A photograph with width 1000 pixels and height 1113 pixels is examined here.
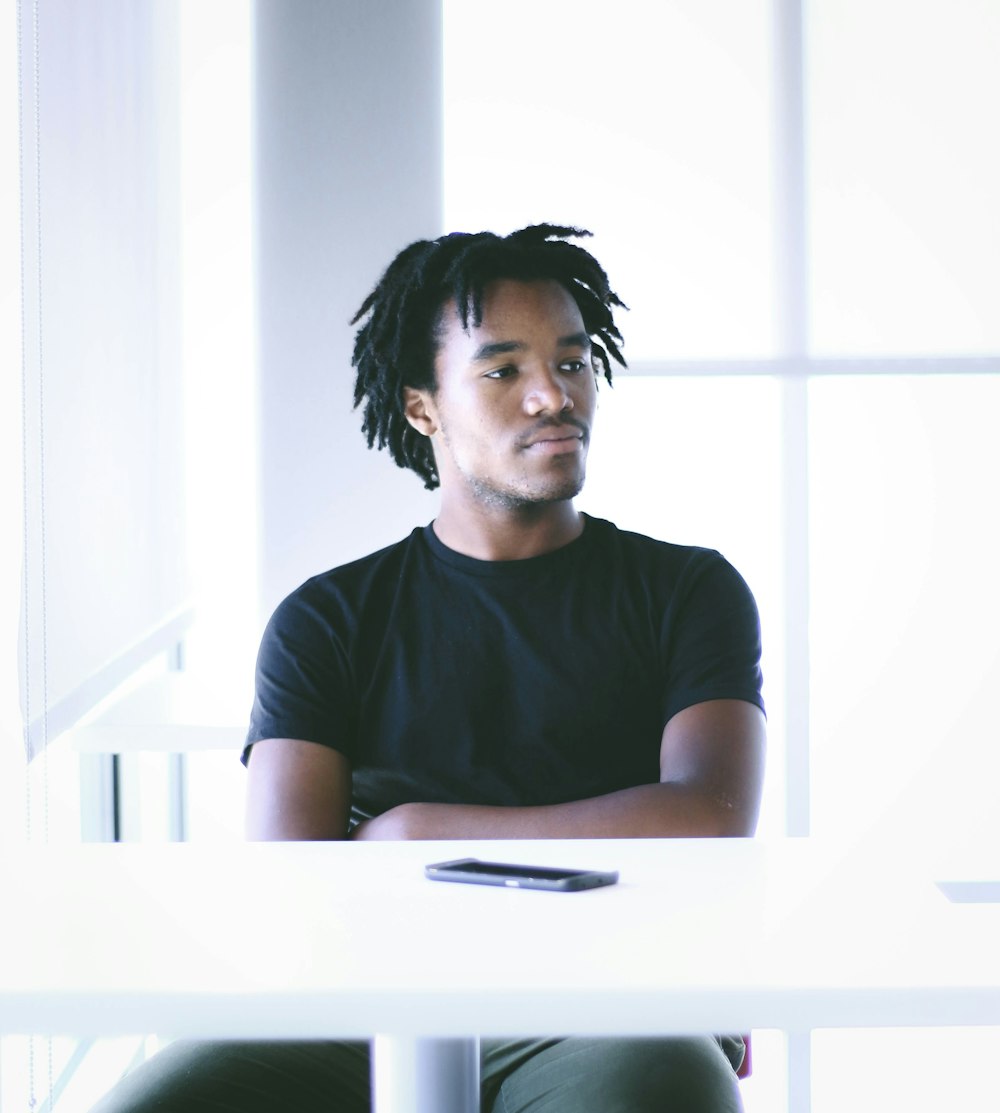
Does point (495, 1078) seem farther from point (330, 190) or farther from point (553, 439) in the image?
point (330, 190)

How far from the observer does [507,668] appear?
177 cm

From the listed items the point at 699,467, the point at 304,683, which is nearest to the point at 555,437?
the point at 304,683

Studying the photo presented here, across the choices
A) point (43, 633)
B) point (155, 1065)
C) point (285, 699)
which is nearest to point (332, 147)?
point (43, 633)

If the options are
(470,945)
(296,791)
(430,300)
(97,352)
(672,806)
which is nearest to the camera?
(470,945)

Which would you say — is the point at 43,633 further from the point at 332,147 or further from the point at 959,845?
the point at 959,845

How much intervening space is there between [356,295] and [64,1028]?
223cm

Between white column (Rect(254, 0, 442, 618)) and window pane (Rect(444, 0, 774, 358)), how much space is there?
0.25 ft

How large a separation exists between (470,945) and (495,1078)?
55 cm

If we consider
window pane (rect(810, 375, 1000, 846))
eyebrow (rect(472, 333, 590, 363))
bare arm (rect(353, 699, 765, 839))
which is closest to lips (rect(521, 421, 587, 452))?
eyebrow (rect(472, 333, 590, 363))

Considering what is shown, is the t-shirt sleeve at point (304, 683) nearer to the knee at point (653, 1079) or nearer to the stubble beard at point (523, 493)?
the stubble beard at point (523, 493)

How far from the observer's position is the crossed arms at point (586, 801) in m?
1.54

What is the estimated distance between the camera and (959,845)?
10.4ft

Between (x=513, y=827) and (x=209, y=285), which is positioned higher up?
(x=209, y=285)

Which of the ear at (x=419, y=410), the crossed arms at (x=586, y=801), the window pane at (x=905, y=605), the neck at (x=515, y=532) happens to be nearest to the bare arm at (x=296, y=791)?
the crossed arms at (x=586, y=801)
